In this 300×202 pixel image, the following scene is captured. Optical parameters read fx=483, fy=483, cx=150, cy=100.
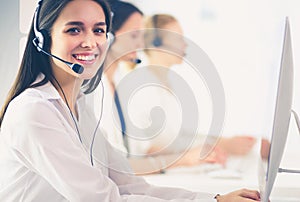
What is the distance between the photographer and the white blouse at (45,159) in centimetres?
111

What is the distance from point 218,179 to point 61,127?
→ 0.66 metres

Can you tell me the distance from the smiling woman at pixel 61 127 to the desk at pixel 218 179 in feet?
0.81

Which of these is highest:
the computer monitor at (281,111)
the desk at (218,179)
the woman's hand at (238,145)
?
the computer monitor at (281,111)

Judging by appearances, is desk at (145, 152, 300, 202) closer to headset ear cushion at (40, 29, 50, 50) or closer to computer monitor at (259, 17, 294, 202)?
headset ear cushion at (40, 29, 50, 50)

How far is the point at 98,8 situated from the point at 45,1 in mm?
189

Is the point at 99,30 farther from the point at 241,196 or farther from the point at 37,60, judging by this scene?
the point at 241,196

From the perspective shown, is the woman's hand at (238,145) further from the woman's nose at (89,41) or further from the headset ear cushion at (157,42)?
the woman's nose at (89,41)

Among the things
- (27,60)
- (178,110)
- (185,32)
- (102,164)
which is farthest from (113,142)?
(185,32)

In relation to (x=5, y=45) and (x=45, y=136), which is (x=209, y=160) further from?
(x=5, y=45)

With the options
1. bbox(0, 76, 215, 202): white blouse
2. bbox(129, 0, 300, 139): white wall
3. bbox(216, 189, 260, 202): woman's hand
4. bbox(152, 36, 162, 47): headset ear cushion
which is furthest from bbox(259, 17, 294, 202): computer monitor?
bbox(129, 0, 300, 139): white wall

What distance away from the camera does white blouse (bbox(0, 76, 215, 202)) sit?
3.63 feet

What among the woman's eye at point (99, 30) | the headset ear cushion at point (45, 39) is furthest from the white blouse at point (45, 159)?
the woman's eye at point (99, 30)

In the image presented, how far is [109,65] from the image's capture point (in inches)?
55.6

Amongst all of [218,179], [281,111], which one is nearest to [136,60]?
[218,179]
